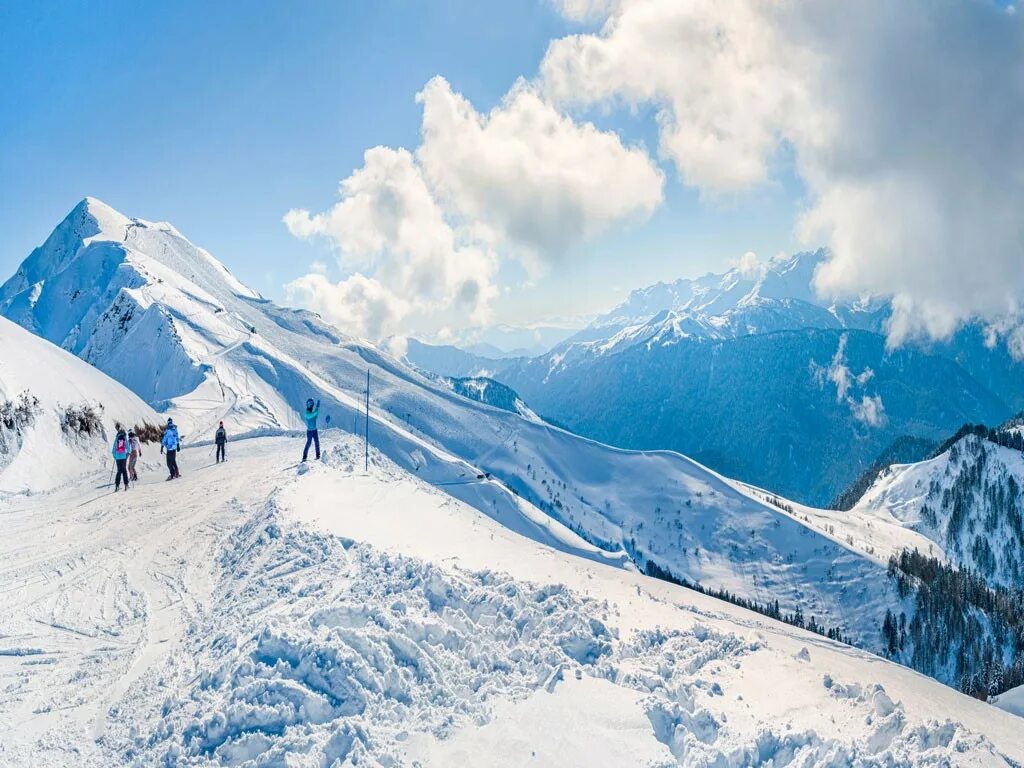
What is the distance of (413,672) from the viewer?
476 inches

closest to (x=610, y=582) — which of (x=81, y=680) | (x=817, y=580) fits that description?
(x=81, y=680)

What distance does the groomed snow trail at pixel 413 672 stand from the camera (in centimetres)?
1030

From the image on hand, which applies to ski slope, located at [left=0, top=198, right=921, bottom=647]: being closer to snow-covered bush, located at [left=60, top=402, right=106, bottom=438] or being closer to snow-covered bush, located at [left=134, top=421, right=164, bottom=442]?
snow-covered bush, located at [left=134, top=421, right=164, bottom=442]

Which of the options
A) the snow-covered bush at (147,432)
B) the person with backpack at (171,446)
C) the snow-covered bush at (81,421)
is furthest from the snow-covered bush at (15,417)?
the person with backpack at (171,446)

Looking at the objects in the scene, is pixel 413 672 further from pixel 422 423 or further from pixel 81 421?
pixel 422 423

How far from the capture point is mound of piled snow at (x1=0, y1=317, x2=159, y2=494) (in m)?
30.7

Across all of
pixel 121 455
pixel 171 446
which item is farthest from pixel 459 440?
pixel 121 455

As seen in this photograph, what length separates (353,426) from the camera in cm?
12962

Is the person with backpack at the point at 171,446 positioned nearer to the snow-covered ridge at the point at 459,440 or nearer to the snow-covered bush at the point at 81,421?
the snow-covered bush at the point at 81,421

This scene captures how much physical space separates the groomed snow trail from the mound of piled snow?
14890mm

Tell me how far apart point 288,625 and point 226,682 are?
1.54 metres

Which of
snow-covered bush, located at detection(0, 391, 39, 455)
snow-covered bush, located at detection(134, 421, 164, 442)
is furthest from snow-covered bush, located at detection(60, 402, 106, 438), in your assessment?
snow-covered bush, located at detection(134, 421, 164, 442)

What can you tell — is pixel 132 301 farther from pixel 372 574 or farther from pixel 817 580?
pixel 817 580

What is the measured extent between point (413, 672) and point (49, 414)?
34.5 meters
